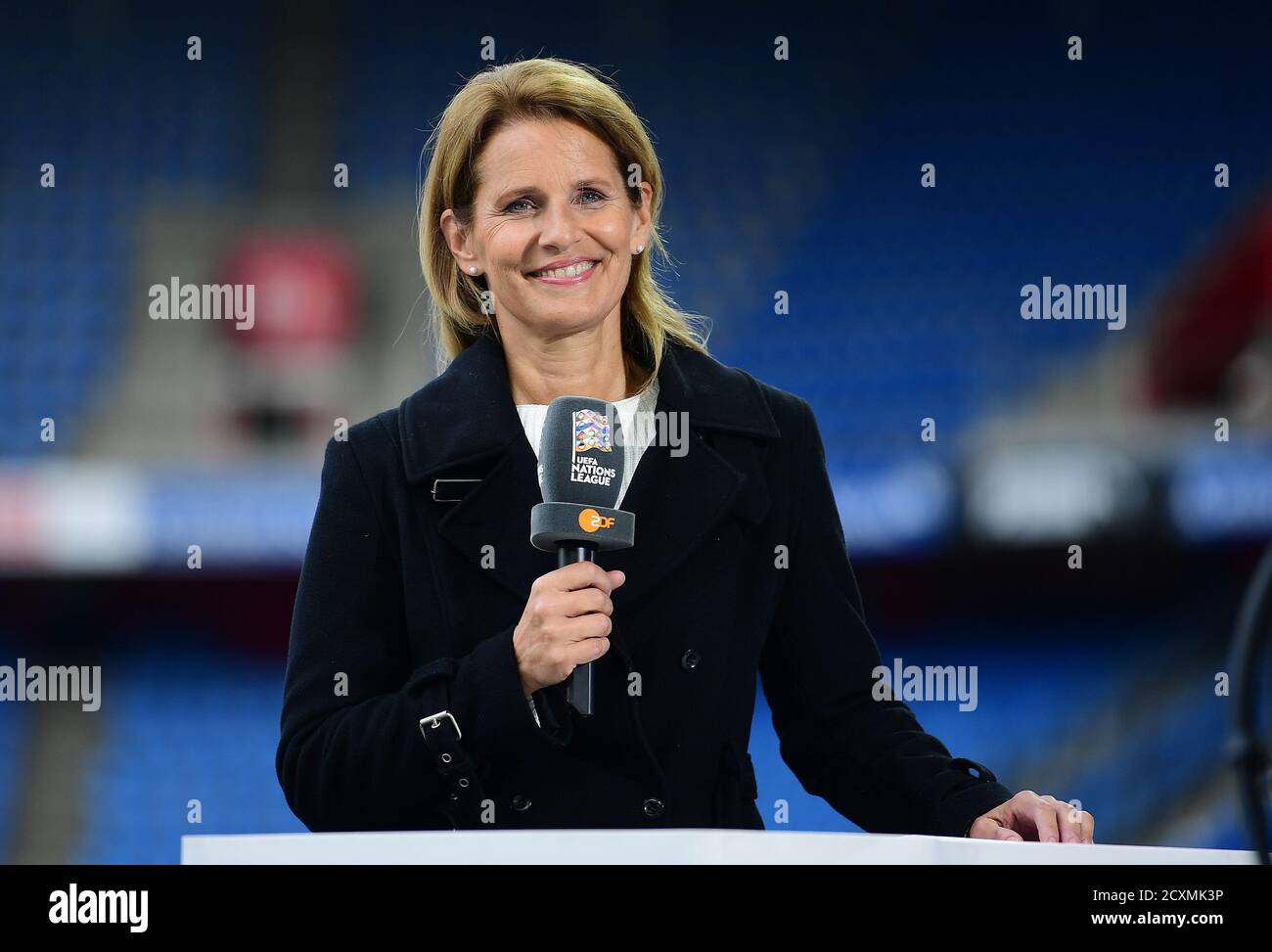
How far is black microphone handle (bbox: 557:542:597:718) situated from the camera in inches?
46.4

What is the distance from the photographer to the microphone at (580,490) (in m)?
1.18

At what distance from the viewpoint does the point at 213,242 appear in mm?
5316

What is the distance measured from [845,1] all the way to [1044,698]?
282 centimetres

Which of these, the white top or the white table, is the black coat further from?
the white table

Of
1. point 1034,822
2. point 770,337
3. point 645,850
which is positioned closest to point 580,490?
point 645,850

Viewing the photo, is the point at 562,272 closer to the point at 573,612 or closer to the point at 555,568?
the point at 555,568

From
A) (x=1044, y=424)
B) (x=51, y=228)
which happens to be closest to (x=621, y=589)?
(x=1044, y=424)

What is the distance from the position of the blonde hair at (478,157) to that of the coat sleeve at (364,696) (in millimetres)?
236

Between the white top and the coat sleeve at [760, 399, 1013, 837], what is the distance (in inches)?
6.3

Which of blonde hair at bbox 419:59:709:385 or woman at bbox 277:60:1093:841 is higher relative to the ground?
blonde hair at bbox 419:59:709:385
